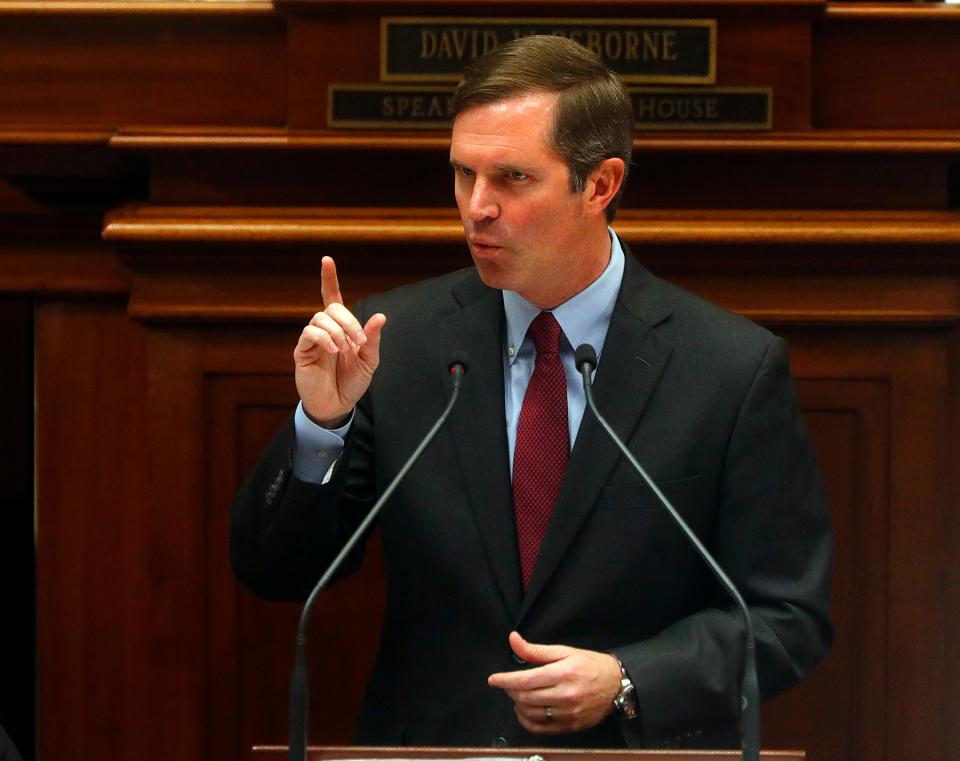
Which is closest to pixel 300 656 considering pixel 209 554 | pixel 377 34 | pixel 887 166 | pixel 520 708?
pixel 520 708

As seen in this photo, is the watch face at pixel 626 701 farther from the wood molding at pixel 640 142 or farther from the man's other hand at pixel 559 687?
the wood molding at pixel 640 142

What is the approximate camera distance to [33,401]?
212 cm

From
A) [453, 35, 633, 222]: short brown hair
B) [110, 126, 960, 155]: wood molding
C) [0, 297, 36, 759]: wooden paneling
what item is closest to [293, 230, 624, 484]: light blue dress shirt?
[453, 35, 633, 222]: short brown hair

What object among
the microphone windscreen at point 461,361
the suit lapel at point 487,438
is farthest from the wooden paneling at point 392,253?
the microphone windscreen at point 461,361

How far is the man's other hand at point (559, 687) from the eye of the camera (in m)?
1.29

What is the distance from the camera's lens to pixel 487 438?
156 cm

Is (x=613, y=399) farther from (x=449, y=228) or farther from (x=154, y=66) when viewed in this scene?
(x=154, y=66)

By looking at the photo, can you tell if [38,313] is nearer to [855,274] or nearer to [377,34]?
[377,34]

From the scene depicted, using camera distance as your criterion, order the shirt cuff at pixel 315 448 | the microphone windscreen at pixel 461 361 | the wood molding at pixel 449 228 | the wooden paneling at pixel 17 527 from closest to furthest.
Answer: the microphone windscreen at pixel 461 361 < the shirt cuff at pixel 315 448 < the wood molding at pixel 449 228 < the wooden paneling at pixel 17 527

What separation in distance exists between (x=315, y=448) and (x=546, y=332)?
0.94 ft

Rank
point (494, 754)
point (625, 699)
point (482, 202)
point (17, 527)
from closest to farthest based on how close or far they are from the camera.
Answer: point (494, 754), point (625, 699), point (482, 202), point (17, 527)

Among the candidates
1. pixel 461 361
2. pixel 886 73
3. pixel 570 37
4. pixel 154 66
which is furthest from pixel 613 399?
pixel 154 66

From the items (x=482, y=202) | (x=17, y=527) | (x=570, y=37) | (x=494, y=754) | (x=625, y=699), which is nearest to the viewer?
(x=494, y=754)

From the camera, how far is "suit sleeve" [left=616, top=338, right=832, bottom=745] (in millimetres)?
1417
